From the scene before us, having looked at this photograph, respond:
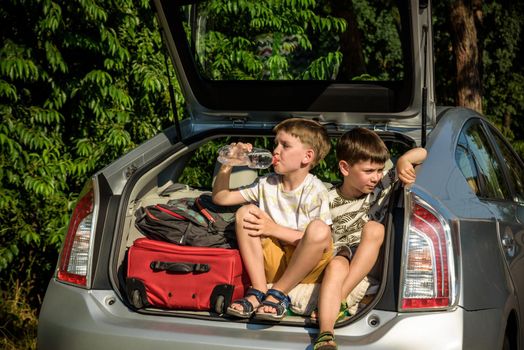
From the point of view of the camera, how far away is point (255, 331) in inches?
130

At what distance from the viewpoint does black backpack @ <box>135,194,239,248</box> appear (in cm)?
380

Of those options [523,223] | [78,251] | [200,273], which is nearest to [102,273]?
[78,251]

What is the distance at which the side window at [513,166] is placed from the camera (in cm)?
473

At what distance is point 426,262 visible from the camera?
10.7ft

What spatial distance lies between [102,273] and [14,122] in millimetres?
2956

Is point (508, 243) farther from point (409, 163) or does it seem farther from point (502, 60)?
point (502, 60)

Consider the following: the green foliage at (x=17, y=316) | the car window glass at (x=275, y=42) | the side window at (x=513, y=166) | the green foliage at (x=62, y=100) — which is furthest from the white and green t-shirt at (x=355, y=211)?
the green foliage at (x=62, y=100)

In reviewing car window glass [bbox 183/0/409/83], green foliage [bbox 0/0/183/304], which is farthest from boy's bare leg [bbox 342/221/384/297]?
green foliage [bbox 0/0/183/304]

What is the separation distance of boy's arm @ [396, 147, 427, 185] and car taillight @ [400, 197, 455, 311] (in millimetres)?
114

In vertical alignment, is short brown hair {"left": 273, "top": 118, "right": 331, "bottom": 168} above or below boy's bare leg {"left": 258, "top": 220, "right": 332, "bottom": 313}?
above

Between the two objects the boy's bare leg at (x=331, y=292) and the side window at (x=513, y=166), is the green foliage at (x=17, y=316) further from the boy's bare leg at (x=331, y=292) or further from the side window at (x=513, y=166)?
the side window at (x=513, y=166)

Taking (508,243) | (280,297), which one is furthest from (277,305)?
(508,243)

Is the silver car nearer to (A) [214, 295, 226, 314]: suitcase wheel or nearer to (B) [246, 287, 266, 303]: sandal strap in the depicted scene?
(A) [214, 295, 226, 314]: suitcase wheel

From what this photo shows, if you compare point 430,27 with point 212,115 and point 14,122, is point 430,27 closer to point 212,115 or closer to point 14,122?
point 212,115
